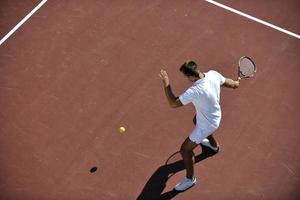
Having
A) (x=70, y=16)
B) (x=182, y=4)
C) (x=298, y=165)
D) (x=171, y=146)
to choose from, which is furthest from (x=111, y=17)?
(x=298, y=165)

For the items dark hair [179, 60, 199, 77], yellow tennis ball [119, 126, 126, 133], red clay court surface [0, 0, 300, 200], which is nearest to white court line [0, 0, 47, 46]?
red clay court surface [0, 0, 300, 200]

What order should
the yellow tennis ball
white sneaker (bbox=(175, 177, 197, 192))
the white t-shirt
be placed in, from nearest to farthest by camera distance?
the white t-shirt < white sneaker (bbox=(175, 177, 197, 192)) < the yellow tennis ball

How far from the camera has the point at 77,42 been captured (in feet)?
36.4

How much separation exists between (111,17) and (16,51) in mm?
2402

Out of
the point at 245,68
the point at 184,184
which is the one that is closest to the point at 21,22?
the point at 245,68

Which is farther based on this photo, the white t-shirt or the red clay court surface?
the red clay court surface

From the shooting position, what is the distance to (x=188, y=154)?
839 centimetres

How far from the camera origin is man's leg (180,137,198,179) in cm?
830

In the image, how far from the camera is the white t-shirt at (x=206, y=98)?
7754 millimetres

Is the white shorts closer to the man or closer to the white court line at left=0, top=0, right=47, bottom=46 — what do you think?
the man

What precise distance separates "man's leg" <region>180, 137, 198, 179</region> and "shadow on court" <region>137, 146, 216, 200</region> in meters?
0.53

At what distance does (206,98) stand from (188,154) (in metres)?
1.18

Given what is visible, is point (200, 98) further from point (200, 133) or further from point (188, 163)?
point (188, 163)

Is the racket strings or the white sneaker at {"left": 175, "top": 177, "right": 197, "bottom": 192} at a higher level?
the racket strings
